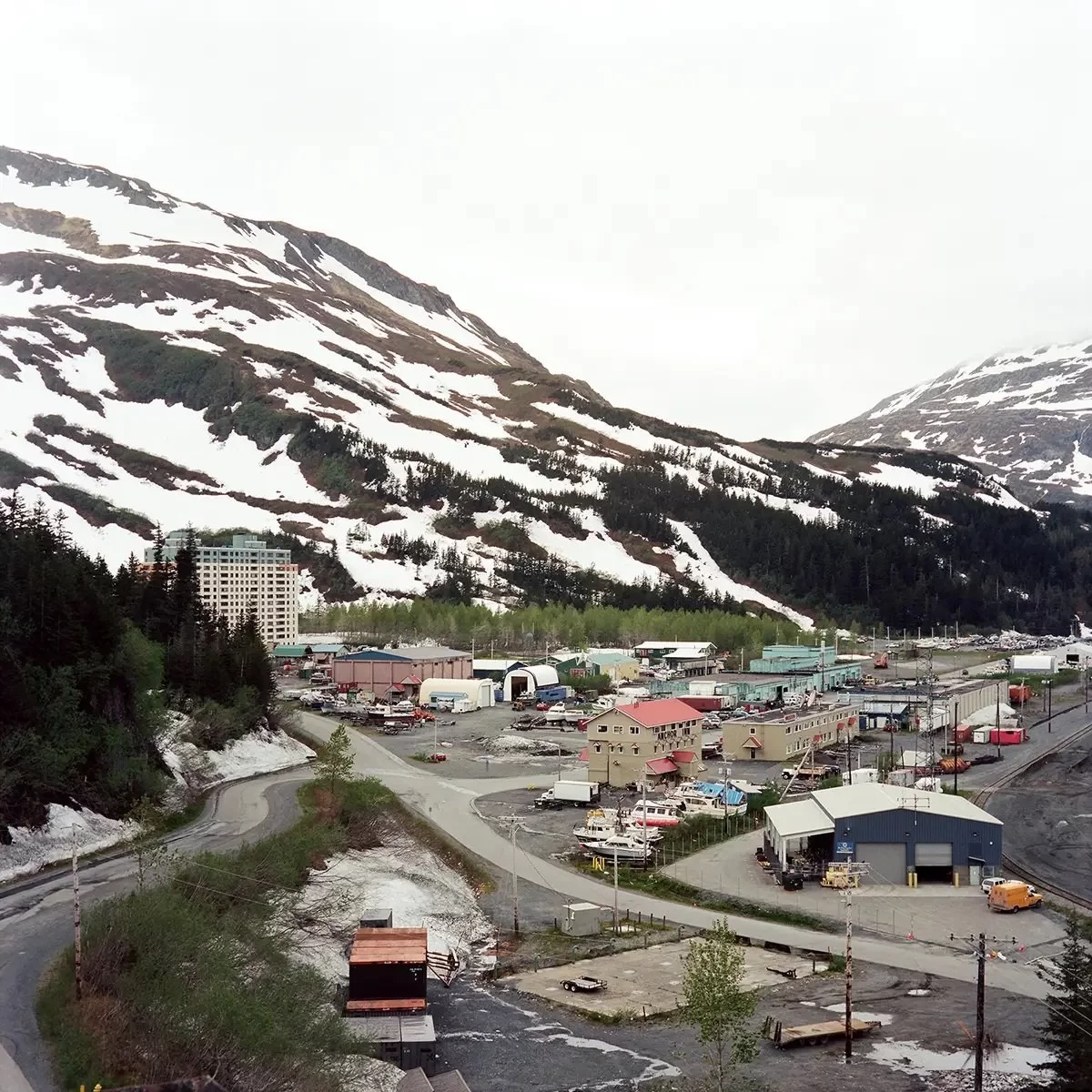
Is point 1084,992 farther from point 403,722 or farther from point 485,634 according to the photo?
point 485,634

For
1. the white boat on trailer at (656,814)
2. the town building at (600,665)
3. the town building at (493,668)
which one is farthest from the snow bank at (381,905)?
the town building at (600,665)

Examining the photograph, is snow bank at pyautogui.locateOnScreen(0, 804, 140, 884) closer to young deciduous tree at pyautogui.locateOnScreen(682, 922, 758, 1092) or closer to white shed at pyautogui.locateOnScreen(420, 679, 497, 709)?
young deciduous tree at pyautogui.locateOnScreen(682, 922, 758, 1092)

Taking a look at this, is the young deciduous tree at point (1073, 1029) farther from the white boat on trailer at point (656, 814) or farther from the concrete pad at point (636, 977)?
the white boat on trailer at point (656, 814)

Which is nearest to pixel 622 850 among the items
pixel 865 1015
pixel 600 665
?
pixel 865 1015

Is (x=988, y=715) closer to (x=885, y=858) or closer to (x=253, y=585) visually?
(x=885, y=858)

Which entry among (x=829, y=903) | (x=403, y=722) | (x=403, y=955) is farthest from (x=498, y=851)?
(x=403, y=722)

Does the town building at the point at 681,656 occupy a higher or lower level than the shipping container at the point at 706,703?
higher

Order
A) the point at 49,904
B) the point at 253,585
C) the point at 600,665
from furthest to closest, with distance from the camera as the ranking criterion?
Answer: the point at 253,585
the point at 600,665
the point at 49,904
